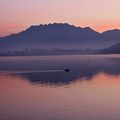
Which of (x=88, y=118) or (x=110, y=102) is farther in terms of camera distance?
(x=110, y=102)

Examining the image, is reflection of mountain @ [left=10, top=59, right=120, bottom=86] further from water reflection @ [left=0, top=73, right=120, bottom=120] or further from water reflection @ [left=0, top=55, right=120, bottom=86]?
water reflection @ [left=0, top=73, right=120, bottom=120]

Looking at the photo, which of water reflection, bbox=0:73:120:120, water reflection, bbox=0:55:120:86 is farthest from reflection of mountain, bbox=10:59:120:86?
water reflection, bbox=0:73:120:120

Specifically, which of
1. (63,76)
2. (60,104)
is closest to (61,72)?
(63,76)

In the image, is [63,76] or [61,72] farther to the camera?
[61,72]

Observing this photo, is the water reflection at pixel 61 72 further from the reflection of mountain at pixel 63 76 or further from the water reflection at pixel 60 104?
the water reflection at pixel 60 104

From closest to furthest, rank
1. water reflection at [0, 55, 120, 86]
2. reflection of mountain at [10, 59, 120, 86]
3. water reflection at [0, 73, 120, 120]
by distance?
water reflection at [0, 73, 120, 120] < reflection of mountain at [10, 59, 120, 86] < water reflection at [0, 55, 120, 86]

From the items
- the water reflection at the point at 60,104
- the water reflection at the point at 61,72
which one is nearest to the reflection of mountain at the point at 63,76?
the water reflection at the point at 61,72

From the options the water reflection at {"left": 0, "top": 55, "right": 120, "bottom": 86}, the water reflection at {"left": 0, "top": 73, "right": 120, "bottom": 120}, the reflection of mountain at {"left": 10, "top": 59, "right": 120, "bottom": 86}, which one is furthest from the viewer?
the water reflection at {"left": 0, "top": 55, "right": 120, "bottom": 86}

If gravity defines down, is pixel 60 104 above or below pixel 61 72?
below

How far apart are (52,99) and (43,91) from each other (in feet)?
20.2

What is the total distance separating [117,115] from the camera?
28.0 metres

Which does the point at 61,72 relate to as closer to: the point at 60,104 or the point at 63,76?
the point at 63,76

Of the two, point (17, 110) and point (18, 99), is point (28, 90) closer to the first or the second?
point (18, 99)

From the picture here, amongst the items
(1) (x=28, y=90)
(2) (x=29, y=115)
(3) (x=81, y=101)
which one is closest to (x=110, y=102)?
(3) (x=81, y=101)
